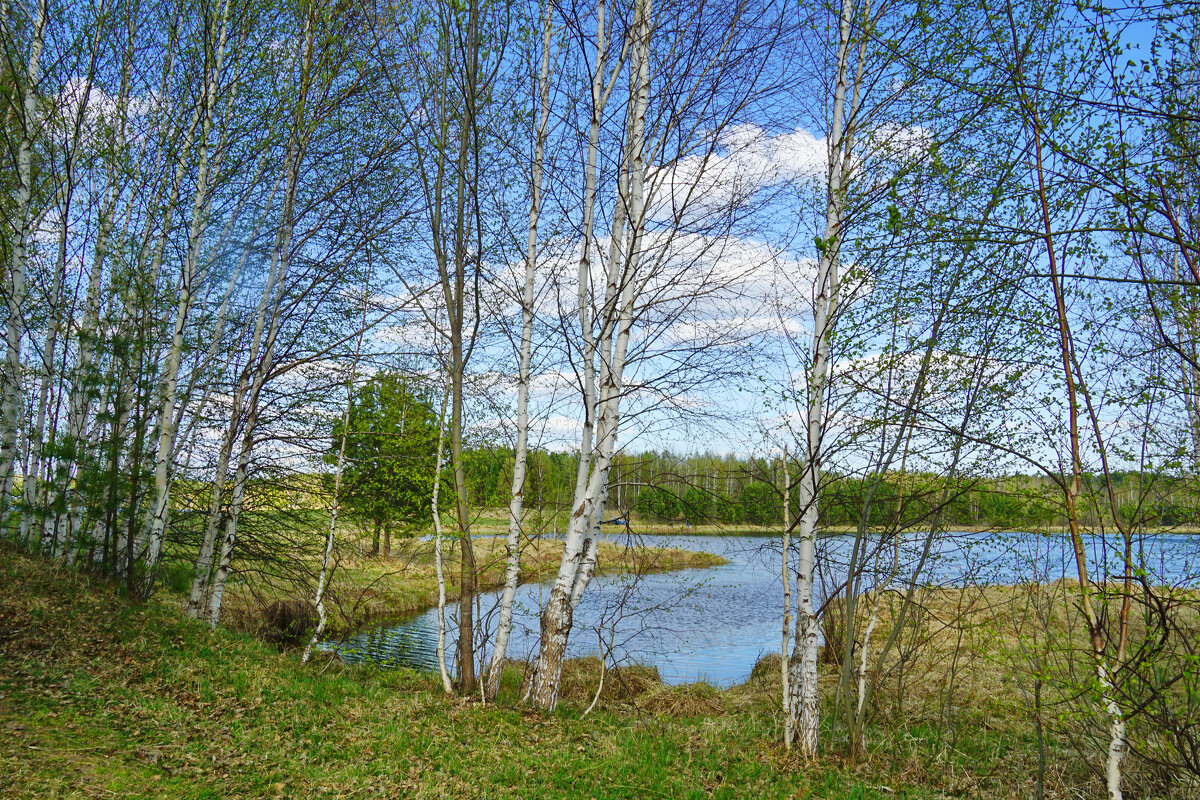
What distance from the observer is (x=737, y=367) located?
6.98m

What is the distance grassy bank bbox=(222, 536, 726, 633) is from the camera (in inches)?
333

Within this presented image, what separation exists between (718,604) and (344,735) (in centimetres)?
1512

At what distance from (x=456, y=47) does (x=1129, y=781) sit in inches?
383

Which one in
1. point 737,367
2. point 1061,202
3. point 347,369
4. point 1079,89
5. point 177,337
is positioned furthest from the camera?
point 347,369

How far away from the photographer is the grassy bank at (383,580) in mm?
8453

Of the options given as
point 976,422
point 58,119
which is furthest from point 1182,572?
point 58,119

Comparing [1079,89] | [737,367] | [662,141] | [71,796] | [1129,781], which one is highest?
[662,141]

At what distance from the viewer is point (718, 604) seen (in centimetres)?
1909

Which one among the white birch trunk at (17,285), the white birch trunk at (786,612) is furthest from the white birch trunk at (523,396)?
the white birch trunk at (17,285)

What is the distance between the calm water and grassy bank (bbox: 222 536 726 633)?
1.59 feet

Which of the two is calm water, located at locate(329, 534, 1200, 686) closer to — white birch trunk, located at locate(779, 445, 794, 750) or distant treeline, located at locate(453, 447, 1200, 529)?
distant treeline, located at locate(453, 447, 1200, 529)

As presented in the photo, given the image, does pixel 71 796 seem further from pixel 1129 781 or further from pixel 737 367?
pixel 1129 781

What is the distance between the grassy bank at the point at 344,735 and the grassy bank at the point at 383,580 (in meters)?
1.49

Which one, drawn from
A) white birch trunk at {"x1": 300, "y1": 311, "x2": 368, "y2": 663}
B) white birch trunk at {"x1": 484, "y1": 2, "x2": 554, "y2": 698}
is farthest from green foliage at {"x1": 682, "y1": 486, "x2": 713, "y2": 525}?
white birch trunk at {"x1": 300, "y1": 311, "x2": 368, "y2": 663}
